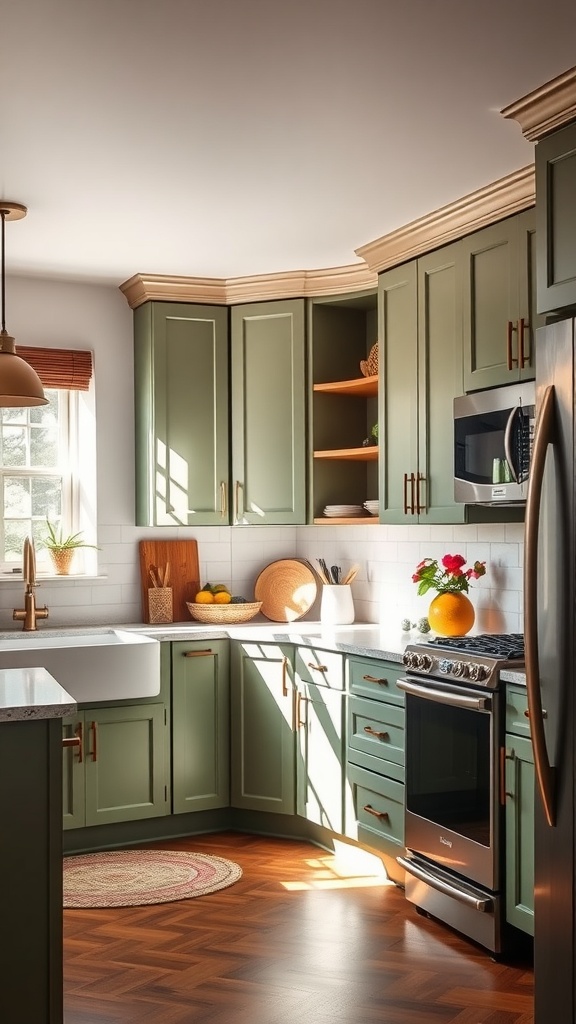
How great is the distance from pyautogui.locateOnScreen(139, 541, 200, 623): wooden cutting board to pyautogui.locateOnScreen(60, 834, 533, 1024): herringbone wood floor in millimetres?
1586

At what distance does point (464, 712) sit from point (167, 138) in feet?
6.88

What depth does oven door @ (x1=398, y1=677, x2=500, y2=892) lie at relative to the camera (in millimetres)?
3357

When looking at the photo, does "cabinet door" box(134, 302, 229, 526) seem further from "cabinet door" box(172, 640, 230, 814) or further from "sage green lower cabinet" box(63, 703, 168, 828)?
"sage green lower cabinet" box(63, 703, 168, 828)

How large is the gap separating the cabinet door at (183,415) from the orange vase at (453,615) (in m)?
1.40

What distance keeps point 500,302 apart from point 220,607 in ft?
7.14

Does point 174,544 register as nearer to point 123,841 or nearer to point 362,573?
point 362,573

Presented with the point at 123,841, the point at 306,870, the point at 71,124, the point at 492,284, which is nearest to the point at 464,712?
the point at 306,870

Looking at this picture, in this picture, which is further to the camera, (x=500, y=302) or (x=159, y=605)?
(x=159, y=605)

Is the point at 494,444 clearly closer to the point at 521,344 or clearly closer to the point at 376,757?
the point at 521,344

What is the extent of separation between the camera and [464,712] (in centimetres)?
348

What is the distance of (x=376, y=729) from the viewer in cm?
408

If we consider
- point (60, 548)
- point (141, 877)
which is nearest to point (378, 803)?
point (141, 877)

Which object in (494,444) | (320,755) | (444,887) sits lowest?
(444,887)

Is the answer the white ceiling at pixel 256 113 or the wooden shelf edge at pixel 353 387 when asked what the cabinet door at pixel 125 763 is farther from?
the white ceiling at pixel 256 113
